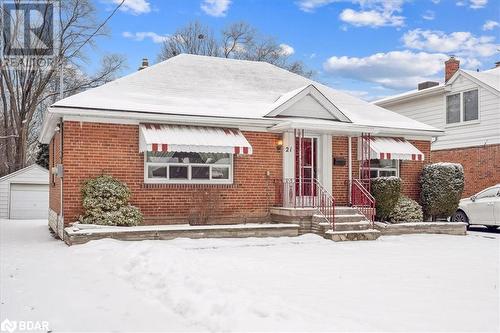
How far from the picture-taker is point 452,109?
22.1 m

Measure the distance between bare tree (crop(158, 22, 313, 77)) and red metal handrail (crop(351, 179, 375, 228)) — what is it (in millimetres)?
27393

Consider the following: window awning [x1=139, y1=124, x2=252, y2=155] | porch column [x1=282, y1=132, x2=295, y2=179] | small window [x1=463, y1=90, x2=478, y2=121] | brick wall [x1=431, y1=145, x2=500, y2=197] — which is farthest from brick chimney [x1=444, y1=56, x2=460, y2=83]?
window awning [x1=139, y1=124, x2=252, y2=155]

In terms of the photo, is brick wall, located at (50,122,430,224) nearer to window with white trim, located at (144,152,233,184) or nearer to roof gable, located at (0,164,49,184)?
window with white trim, located at (144,152,233,184)

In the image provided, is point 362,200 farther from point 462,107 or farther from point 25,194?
point 25,194

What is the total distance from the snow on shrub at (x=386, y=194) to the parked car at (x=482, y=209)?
3.47 metres

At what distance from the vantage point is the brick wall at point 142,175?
12305mm

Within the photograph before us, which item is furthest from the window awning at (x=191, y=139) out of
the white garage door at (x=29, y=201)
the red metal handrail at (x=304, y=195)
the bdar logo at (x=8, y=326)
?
the white garage door at (x=29, y=201)

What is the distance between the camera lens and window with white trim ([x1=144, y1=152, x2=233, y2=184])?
13227mm

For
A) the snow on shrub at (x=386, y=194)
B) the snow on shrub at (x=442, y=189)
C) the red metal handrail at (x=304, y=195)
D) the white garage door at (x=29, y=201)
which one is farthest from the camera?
the white garage door at (x=29, y=201)

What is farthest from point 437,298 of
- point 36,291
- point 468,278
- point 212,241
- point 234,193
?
point 234,193

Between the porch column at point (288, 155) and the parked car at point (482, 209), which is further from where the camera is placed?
the parked car at point (482, 209)

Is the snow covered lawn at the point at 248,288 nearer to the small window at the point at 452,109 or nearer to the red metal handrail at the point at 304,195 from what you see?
the red metal handrail at the point at 304,195

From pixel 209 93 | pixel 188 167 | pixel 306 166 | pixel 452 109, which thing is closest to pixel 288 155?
pixel 306 166

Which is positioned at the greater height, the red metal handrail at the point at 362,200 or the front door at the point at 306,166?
the front door at the point at 306,166
